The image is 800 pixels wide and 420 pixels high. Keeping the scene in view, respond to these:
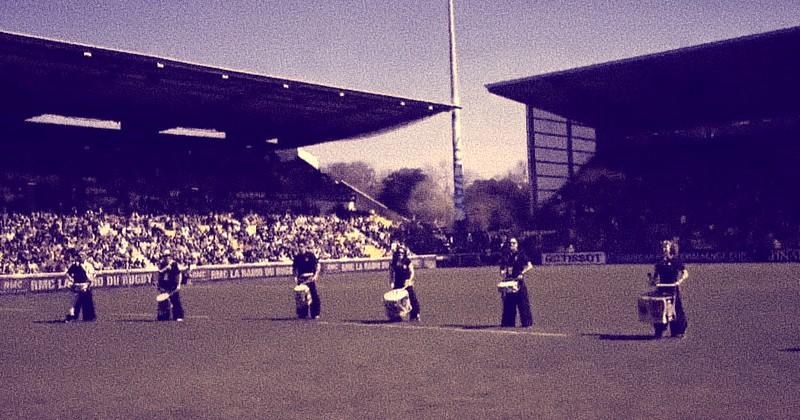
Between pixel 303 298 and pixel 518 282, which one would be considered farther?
pixel 303 298

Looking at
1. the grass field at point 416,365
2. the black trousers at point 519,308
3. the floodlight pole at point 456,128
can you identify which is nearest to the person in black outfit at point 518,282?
the black trousers at point 519,308

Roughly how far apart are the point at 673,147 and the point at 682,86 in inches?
341

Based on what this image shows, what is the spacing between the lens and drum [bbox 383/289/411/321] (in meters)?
19.1

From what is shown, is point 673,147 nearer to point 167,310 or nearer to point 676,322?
point 167,310

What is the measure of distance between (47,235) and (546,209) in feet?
119

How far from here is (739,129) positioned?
6091 centimetres

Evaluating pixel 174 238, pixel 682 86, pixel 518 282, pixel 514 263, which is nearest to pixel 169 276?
pixel 514 263

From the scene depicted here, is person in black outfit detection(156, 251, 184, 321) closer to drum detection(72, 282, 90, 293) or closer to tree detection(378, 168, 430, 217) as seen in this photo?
drum detection(72, 282, 90, 293)

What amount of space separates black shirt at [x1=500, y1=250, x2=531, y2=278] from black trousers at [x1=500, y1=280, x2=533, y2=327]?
0.83ft

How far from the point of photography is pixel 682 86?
56.1 m

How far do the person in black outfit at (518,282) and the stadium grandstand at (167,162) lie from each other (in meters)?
27.0

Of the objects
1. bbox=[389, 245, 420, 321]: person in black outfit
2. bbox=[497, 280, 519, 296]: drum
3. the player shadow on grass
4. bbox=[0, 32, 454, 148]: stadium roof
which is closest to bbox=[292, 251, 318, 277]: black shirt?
bbox=[389, 245, 420, 321]: person in black outfit

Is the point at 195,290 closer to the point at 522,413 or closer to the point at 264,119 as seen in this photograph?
the point at 264,119

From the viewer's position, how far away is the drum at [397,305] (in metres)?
19.1
